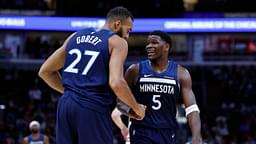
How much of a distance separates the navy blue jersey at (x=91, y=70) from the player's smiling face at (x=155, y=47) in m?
1.07

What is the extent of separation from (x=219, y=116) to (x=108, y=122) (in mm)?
18748

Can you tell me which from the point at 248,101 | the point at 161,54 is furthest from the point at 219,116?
the point at 161,54

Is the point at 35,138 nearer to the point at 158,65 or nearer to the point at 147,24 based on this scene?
the point at 158,65

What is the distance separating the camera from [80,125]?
4.09 meters

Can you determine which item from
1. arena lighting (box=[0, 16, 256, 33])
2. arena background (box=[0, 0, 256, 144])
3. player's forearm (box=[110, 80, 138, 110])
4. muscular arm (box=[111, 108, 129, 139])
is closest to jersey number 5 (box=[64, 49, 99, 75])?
player's forearm (box=[110, 80, 138, 110])

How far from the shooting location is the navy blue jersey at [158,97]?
16.9 feet

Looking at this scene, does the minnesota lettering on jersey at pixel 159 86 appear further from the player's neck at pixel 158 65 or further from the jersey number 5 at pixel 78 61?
the jersey number 5 at pixel 78 61

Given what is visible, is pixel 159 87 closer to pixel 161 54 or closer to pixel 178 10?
pixel 161 54

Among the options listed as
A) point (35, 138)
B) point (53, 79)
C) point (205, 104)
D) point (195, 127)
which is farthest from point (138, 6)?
point (53, 79)

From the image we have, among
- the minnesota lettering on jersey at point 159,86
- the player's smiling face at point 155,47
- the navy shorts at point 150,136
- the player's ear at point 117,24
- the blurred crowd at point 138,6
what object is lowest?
the navy shorts at point 150,136

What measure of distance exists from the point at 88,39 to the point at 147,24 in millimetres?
18067

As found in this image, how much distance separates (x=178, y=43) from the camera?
84.9ft

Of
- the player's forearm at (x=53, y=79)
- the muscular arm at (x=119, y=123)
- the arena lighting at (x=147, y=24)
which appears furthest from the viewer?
the arena lighting at (x=147, y=24)

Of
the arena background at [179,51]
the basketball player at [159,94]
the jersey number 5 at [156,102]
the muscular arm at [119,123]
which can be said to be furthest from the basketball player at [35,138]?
the arena background at [179,51]
